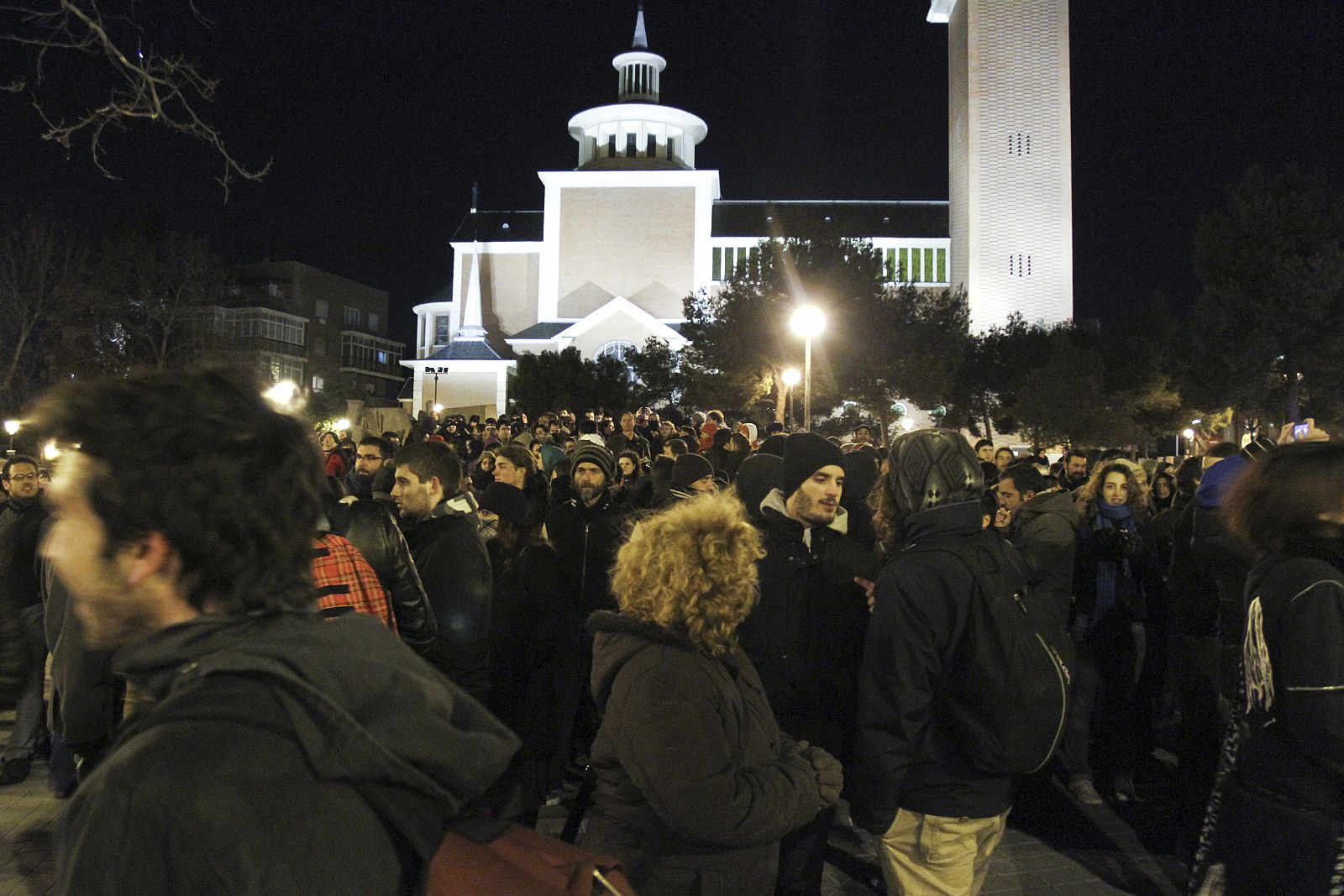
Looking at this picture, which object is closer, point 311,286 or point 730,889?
point 730,889

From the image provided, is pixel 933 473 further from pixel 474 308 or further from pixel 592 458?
pixel 474 308

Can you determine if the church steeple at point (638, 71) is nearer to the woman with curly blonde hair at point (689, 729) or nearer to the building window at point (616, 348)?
Answer: the building window at point (616, 348)

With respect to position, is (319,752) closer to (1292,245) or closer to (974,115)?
(1292,245)

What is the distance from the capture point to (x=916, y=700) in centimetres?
280

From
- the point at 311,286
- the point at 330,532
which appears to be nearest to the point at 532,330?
the point at 311,286

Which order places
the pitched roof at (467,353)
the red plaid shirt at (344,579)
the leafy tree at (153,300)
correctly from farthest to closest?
the pitched roof at (467,353) < the leafy tree at (153,300) < the red plaid shirt at (344,579)

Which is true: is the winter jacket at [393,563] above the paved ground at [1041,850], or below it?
above

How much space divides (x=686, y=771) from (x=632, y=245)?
5970 cm

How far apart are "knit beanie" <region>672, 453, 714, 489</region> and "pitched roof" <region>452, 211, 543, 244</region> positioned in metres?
61.6

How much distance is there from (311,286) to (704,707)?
241 ft

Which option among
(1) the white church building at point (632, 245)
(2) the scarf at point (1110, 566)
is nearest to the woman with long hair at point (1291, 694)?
(2) the scarf at point (1110, 566)

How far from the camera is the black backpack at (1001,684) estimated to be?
9.27ft

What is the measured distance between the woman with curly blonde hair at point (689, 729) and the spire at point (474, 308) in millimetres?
54891

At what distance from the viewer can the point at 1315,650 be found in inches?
102
